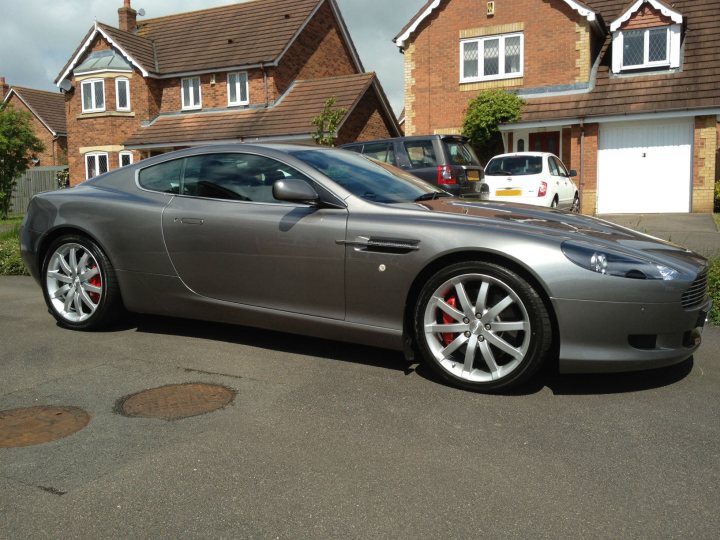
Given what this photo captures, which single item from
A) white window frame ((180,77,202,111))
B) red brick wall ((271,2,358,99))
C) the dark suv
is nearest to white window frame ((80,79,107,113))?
white window frame ((180,77,202,111))

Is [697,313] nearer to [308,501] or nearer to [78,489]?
[308,501]

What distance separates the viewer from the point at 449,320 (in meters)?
4.21

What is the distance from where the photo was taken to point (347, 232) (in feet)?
14.6

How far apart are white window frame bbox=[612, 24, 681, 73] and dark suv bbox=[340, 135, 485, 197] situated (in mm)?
10489

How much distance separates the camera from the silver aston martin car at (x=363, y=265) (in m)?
3.88

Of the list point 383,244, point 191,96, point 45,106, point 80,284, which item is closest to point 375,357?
point 383,244

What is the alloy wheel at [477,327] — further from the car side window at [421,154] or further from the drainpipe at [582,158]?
the drainpipe at [582,158]

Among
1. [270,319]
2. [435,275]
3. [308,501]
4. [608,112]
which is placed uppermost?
[608,112]

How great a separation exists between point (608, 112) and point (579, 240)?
1793cm

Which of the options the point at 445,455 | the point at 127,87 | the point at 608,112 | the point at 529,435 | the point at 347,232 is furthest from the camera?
the point at 127,87

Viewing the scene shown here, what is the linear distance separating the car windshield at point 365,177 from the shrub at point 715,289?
7.99 feet

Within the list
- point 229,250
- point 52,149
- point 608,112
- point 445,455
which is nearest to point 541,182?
point 608,112

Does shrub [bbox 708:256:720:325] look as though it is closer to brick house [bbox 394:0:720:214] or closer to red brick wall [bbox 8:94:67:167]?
brick house [bbox 394:0:720:214]

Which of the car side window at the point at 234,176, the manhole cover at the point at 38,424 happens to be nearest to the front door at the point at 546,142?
the car side window at the point at 234,176
